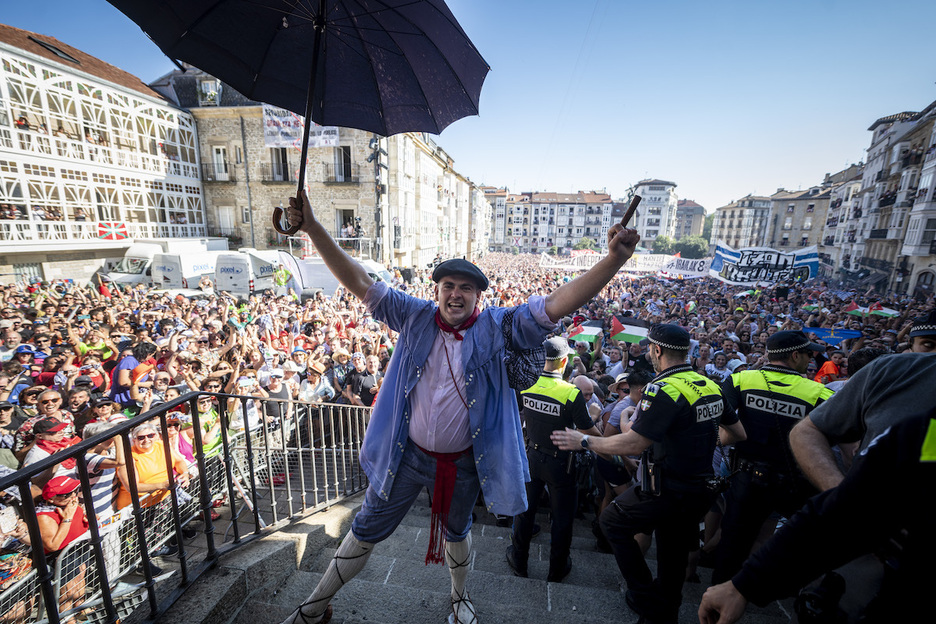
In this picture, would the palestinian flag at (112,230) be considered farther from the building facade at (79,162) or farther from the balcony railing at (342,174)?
the balcony railing at (342,174)

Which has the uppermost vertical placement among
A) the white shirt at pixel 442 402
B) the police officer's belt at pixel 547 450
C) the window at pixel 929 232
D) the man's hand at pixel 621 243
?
the window at pixel 929 232

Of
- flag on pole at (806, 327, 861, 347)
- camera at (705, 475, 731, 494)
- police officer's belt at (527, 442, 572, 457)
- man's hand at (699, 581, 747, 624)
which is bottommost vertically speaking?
flag on pole at (806, 327, 861, 347)

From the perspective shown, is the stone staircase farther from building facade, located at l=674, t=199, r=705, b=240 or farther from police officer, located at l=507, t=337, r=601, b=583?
building facade, located at l=674, t=199, r=705, b=240

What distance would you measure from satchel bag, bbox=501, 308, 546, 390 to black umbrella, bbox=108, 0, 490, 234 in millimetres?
1131

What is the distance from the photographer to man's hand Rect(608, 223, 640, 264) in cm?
169

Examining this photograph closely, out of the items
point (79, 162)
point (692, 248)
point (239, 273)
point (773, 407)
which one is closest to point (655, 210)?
point (692, 248)

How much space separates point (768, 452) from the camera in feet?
9.81

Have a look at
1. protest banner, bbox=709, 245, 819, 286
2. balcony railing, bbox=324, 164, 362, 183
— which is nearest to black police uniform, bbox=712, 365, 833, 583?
protest banner, bbox=709, 245, 819, 286

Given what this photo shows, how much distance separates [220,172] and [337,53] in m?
30.9

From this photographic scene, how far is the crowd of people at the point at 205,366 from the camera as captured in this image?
321cm

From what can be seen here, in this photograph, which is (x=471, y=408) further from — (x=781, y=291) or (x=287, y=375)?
(x=781, y=291)

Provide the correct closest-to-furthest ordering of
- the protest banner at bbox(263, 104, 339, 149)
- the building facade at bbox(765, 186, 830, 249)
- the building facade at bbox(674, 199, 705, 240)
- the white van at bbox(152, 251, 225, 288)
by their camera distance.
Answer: the white van at bbox(152, 251, 225, 288) < the protest banner at bbox(263, 104, 339, 149) < the building facade at bbox(765, 186, 830, 249) < the building facade at bbox(674, 199, 705, 240)

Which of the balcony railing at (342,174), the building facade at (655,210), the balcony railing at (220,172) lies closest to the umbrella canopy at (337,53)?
the balcony railing at (342,174)

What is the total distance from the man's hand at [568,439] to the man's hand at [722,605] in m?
1.54
